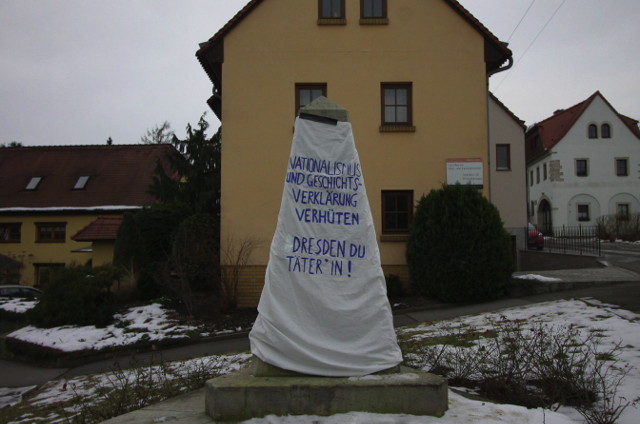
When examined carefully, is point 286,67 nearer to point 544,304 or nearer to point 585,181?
point 544,304

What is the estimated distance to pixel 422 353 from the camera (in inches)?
202

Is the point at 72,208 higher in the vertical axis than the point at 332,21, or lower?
lower

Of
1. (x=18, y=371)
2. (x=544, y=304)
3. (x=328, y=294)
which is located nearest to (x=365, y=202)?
(x=328, y=294)

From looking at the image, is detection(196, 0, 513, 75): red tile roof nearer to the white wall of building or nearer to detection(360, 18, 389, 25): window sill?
detection(360, 18, 389, 25): window sill

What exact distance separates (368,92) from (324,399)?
32.0ft

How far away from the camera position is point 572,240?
26.4m

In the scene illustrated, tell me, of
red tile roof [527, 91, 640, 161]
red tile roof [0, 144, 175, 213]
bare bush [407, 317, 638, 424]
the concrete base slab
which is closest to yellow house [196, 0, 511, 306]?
bare bush [407, 317, 638, 424]

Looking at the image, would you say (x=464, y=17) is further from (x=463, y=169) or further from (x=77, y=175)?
(x=77, y=175)

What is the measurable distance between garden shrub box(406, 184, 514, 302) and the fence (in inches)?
381

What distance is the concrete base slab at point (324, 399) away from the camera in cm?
336

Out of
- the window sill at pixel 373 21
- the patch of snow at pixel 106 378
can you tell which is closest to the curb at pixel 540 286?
the patch of snow at pixel 106 378

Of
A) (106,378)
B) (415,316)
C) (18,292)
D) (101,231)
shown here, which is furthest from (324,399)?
(18,292)

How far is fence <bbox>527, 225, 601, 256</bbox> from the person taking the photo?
811 inches

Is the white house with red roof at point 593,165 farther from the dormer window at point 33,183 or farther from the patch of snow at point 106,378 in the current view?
the dormer window at point 33,183
